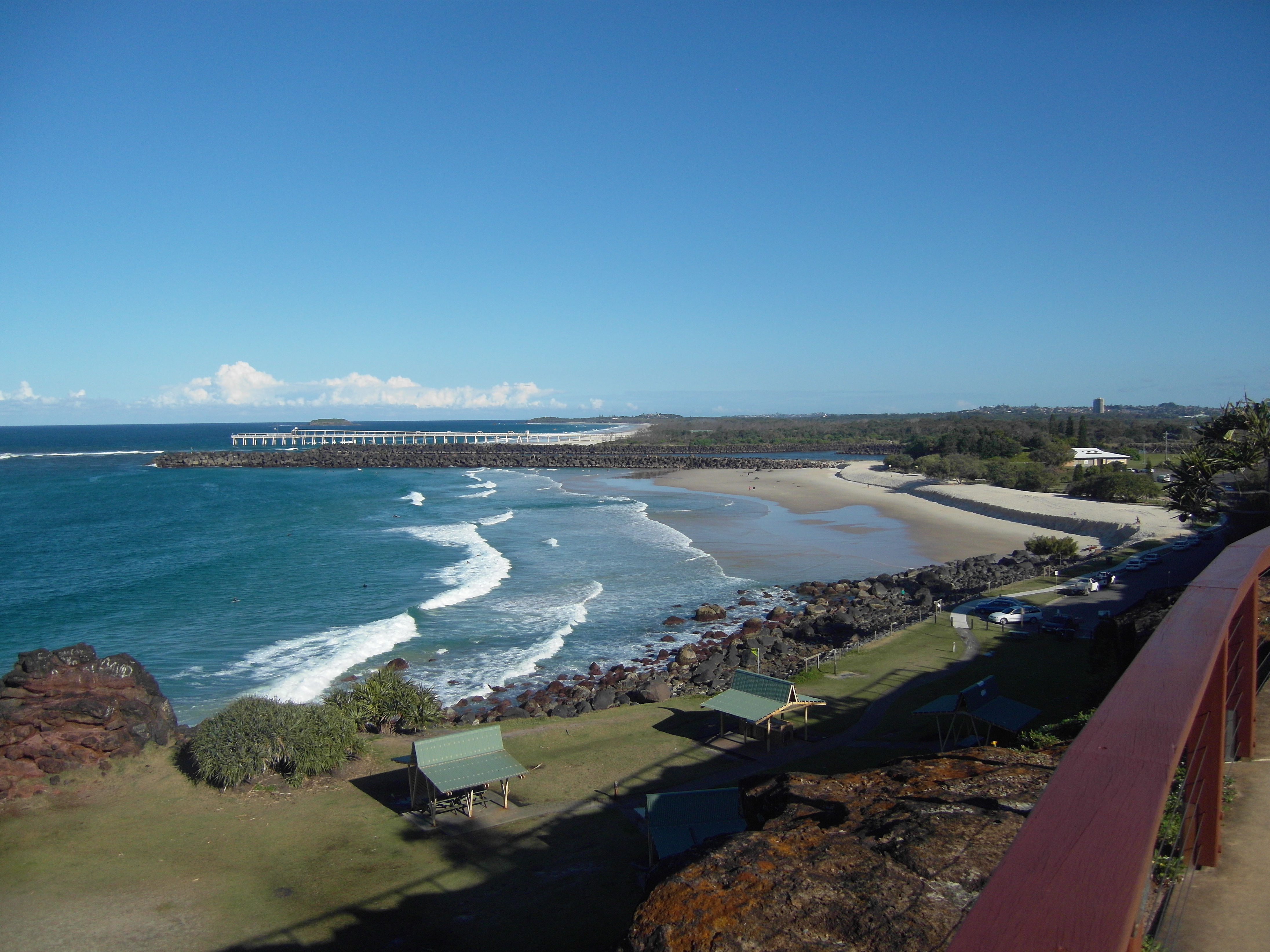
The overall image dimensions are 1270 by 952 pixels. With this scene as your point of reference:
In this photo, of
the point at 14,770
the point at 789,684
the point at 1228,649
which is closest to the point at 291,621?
the point at 14,770

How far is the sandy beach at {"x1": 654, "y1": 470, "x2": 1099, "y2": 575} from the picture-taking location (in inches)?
1697

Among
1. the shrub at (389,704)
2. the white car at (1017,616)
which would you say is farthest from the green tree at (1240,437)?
the shrub at (389,704)

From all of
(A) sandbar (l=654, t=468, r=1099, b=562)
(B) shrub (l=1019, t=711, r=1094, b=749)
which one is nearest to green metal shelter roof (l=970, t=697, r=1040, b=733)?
(B) shrub (l=1019, t=711, r=1094, b=749)

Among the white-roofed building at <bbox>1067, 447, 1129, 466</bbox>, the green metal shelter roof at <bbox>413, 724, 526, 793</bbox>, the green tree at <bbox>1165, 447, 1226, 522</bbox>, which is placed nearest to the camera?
the green metal shelter roof at <bbox>413, 724, 526, 793</bbox>

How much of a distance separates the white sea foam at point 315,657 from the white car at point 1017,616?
1860cm

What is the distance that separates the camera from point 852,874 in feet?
16.8

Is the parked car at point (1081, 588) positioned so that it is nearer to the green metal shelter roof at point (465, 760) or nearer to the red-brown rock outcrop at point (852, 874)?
the green metal shelter roof at point (465, 760)

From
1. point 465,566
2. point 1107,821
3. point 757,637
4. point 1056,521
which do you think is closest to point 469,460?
point 465,566

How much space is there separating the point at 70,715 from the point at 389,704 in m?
5.75

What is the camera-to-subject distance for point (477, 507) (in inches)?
2399

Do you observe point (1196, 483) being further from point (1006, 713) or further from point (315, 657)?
point (315, 657)

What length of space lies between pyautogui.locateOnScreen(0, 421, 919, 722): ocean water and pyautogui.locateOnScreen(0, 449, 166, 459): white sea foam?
7060cm

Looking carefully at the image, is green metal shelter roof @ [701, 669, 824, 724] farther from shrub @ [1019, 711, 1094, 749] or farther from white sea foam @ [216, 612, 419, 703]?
white sea foam @ [216, 612, 419, 703]

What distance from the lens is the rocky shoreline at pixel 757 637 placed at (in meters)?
20.0
